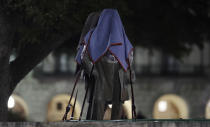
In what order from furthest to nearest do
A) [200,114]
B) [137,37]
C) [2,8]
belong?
[200,114] < [137,37] < [2,8]

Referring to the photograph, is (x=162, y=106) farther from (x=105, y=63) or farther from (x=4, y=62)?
(x=105, y=63)

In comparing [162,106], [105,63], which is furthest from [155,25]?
[162,106]

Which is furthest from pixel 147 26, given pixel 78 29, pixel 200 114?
pixel 200 114

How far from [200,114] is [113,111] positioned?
67.2 feet

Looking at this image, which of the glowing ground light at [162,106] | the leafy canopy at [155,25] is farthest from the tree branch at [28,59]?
the glowing ground light at [162,106]

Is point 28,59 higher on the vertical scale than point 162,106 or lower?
higher

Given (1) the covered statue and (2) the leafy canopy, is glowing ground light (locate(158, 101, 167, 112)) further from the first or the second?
(1) the covered statue

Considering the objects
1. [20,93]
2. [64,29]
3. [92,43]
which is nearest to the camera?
[92,43]

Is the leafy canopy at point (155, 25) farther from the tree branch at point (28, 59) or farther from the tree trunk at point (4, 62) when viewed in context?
the tree trunk at point (4, 62)

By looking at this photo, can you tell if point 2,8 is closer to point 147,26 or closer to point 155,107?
point 147,26

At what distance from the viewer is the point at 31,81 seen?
912 inches

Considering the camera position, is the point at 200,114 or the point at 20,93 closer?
the point at 20,93

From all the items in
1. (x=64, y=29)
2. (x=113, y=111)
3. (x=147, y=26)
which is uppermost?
(x=147, y=26)

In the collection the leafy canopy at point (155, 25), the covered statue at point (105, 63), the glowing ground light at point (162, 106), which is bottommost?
the covered statue at point (105, 63)
